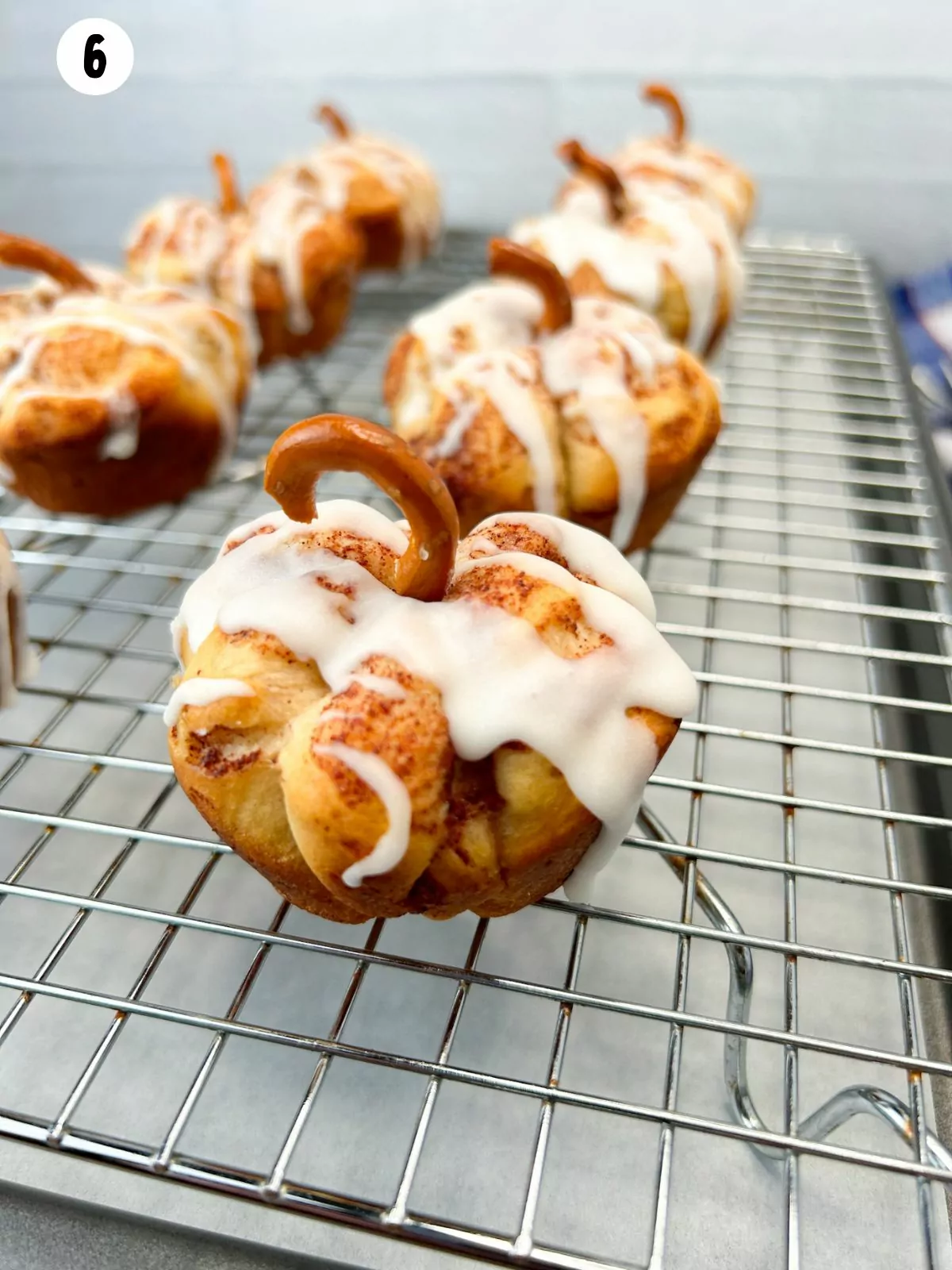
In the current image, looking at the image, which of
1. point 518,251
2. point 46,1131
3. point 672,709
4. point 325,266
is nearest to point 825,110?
point 325,266

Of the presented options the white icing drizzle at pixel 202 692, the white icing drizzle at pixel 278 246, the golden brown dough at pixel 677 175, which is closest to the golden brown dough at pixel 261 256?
the white icing drizzle at pixel 278 246

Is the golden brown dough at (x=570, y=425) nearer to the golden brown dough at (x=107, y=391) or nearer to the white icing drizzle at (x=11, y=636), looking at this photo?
the golden brown dough at (x=107, y=391)

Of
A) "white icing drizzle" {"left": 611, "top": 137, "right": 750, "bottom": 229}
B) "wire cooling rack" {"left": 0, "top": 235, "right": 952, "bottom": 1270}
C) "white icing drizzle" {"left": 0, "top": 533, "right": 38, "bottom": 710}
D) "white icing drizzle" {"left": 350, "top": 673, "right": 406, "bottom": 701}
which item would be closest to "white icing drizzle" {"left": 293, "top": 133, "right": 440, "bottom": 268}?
"white icing drizzle" {"left": 611, "top": 137, "right": 750, "bottom": 229}

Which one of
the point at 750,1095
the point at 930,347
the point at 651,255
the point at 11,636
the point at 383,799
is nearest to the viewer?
the point at 383,799

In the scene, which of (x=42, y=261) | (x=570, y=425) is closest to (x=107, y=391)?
(x=42, y=261)

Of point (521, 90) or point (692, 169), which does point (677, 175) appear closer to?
point (692, 169)

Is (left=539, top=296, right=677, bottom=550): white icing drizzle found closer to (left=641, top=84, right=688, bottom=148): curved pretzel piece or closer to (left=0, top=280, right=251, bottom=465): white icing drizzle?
(left=0, top=280, right=251, bottom=465): white icing drizzle
